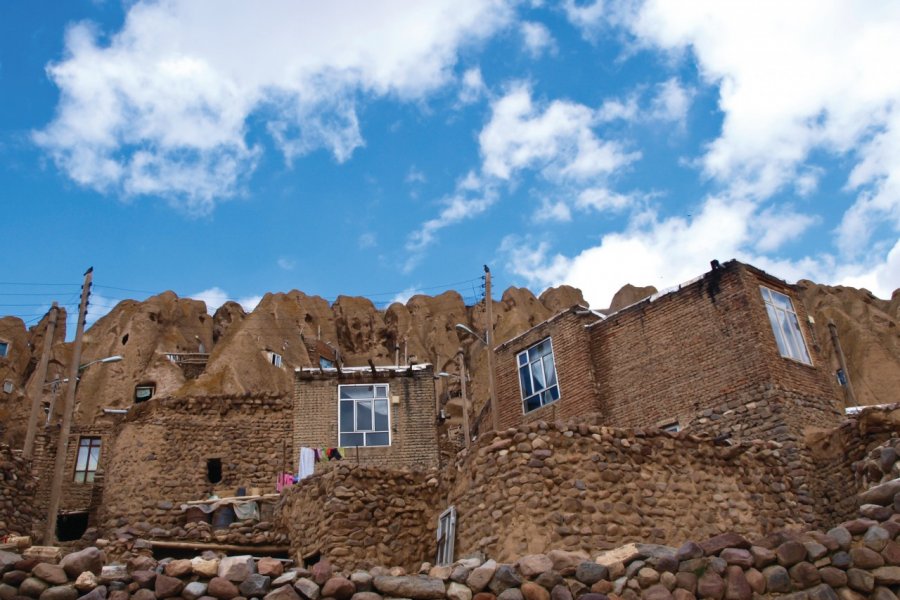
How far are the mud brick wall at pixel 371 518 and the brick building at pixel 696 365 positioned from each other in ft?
24.3

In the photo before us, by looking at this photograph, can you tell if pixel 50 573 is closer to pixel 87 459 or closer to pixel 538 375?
pixel 538 375

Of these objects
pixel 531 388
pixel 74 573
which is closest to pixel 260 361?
pixel 531 388

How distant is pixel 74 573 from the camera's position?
24.0 ft

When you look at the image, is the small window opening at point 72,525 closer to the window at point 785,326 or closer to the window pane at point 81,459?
the window pane at point 81,459

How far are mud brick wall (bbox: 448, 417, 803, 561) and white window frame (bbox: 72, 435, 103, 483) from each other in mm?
22192

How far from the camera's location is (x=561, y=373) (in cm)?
2369

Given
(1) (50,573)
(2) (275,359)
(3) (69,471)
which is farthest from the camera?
(2) (275,359)

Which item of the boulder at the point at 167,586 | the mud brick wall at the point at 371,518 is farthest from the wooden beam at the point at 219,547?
the boulder at the point at 167,586

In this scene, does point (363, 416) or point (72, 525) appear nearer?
point (363, 416)

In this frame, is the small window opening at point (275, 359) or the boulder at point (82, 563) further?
the small window opening at point (275, 359)

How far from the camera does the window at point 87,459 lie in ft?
105

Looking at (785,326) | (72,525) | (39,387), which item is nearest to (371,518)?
(785,326)

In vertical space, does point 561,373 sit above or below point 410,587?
above

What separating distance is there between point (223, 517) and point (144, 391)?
116ft
